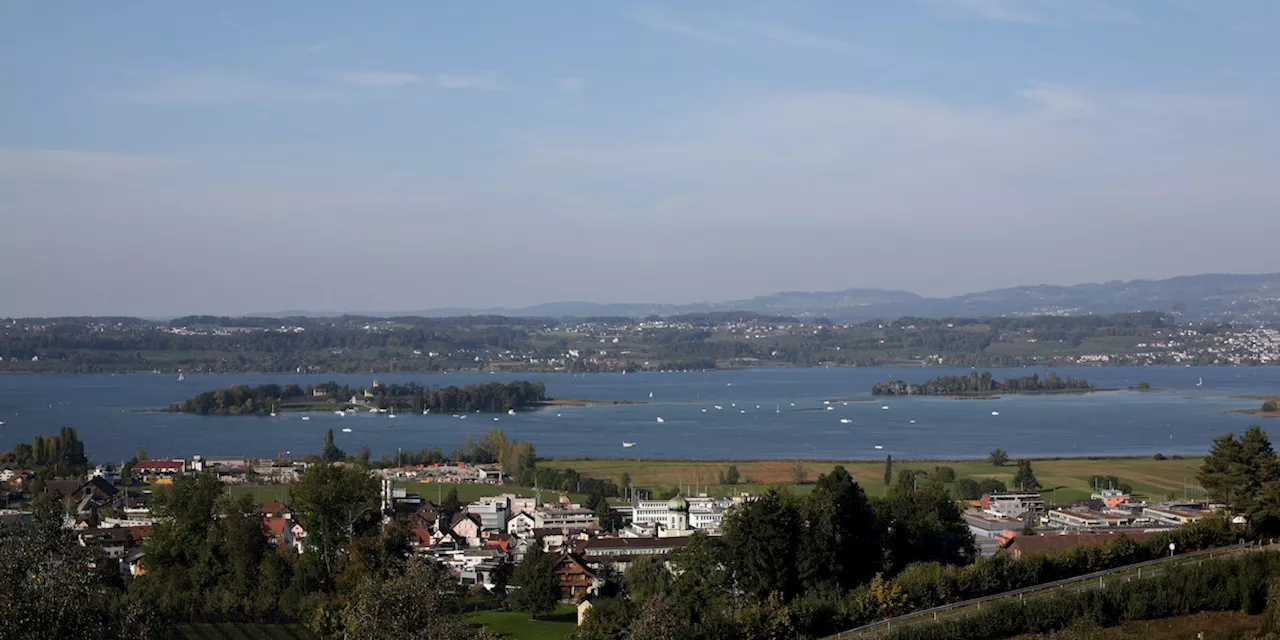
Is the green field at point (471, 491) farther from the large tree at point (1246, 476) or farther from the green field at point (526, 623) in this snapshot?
the large tree at point (1246, 476)

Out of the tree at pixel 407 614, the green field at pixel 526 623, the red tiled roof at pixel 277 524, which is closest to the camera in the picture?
the tree at pixel 407 614

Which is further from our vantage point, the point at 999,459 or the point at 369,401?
the point at 369,401

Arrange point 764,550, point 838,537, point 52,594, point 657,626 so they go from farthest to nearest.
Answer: point 838,537 < point 764,550 < point 657,626 < point 52,594

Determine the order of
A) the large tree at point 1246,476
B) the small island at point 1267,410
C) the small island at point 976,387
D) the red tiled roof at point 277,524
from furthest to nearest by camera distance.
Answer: the small island at point 976,387 < the small island at point 1267,410 < the red tiled roof at point 277,524 < the large tree at point 1246,476

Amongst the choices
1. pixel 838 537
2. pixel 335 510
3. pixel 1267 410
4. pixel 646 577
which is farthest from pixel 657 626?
pixel 1267 410

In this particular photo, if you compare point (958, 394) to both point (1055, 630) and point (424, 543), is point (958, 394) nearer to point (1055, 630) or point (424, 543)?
point (424, 543)

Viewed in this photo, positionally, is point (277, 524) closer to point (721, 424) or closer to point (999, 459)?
point (999, 459)

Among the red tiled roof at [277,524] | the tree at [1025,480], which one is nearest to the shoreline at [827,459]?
the tree at [1025,480]
